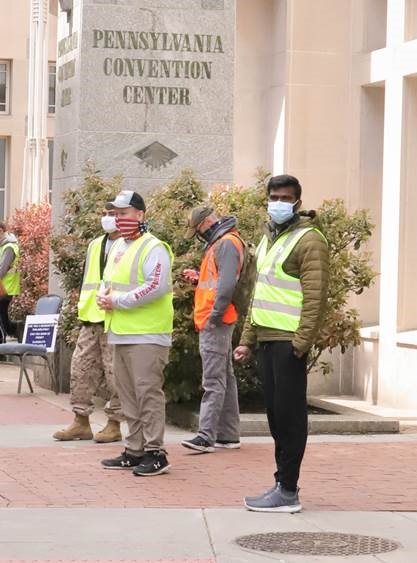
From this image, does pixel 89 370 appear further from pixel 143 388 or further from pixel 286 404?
pixel 286 404

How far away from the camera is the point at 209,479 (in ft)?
34.1

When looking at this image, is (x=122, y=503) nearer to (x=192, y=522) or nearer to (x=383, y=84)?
(x=192, y=522)

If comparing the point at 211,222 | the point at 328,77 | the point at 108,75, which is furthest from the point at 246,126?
the point at 211,222

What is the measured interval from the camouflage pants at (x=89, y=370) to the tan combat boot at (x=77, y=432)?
5.2 inches

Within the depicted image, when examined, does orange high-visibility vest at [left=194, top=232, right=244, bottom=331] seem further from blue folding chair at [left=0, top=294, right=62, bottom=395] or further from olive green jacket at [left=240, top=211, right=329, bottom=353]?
blue folding chair at [left=0, top=294, right=62, bottom=395]

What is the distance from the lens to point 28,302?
2155 cm

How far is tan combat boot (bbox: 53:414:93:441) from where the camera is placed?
40.2ft

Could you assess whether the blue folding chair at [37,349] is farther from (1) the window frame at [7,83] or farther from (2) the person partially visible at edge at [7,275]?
(1) the window frame at [7,83]

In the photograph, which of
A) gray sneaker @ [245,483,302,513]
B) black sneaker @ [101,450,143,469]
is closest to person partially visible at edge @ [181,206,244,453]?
black sneaker @ [101,450,143,469]

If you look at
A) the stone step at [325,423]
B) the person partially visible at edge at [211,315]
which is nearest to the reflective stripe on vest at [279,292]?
the person partially visible at edge at [211,315]

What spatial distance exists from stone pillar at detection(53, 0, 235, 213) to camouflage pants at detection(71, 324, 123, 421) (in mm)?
4306

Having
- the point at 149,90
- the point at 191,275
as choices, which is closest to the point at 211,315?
the point at 191,275

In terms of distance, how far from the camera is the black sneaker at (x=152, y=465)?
1044cm

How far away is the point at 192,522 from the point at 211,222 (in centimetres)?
339
